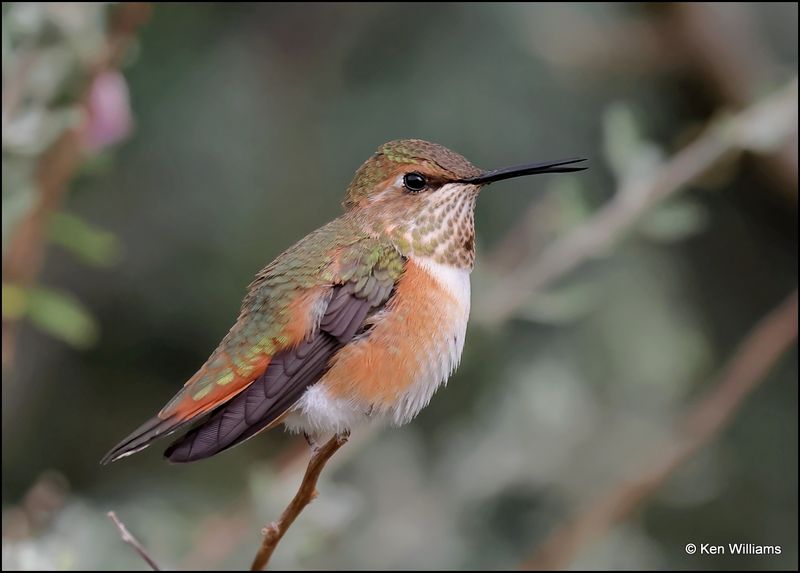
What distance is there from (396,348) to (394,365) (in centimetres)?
3

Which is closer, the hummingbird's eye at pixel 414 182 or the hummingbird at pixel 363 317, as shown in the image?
the hummingbird at pixel 363 317

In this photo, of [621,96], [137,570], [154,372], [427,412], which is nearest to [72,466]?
[154,372]

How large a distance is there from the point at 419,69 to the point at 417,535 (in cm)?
145

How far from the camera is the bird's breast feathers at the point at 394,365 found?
1.67 meters

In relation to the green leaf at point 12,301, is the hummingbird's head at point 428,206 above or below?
below

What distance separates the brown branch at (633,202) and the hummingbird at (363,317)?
946 millimetres

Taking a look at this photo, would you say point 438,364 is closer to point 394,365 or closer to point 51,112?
point 394,365

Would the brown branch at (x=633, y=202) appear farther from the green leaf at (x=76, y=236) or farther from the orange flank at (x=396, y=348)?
the orange flank at (x=396, y=348)

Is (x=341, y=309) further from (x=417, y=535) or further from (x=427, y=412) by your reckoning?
(x=427, y=412)

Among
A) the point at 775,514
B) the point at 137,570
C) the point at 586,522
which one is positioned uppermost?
the point at 137,570

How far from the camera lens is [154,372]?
371cm

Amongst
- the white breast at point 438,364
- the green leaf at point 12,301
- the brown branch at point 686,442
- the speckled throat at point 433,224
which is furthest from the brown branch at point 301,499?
the brown branch at point 686,442

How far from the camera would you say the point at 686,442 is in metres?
2.96

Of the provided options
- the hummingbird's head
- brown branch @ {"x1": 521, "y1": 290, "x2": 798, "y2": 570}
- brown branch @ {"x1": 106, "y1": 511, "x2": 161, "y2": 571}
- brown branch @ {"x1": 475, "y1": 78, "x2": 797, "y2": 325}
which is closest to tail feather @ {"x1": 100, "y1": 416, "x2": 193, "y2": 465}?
brown branch @ {"x1": 106, "y1": 511, "x2": 161, "y2": 571}
